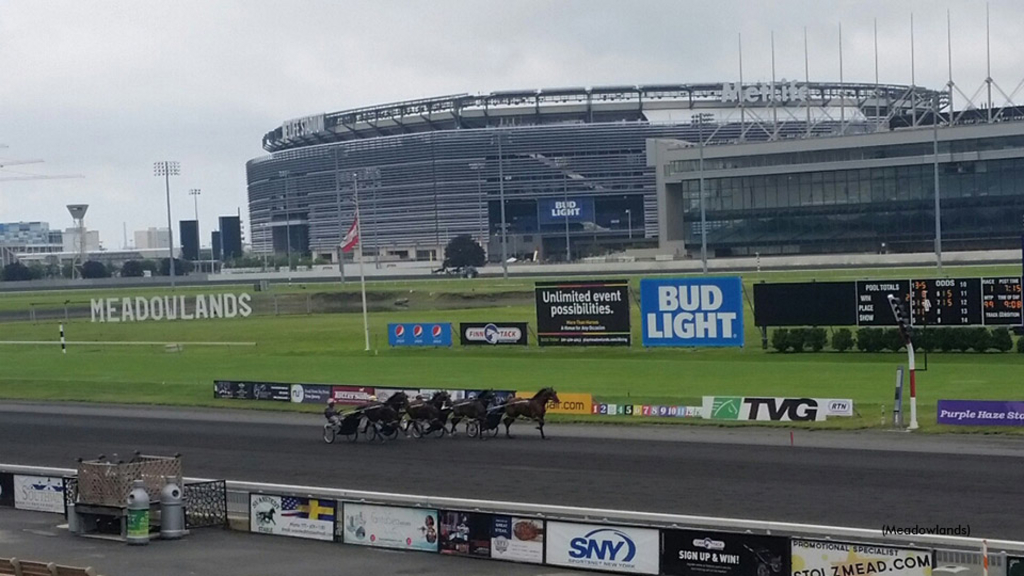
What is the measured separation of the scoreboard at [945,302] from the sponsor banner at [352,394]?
20.9 meters

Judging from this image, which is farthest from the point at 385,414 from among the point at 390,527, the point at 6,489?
the point at 390,527

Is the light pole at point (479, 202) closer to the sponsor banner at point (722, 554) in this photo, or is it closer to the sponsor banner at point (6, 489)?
the sponsor banner at point (6, 489)

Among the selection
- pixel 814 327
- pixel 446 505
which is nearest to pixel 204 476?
pixel 446 505

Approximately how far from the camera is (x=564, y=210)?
179250 mm

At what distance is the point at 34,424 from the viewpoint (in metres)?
43.3

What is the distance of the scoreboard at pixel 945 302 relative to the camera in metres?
49.7

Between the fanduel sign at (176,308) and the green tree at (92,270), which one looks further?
the green tree at (92,270)

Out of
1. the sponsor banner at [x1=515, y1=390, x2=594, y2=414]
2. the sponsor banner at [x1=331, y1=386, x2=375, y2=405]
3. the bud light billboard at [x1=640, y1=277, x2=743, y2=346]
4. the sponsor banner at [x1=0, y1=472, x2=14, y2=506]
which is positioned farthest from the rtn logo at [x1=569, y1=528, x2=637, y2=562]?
the bud light billboard at [x1=640, y1=277, x2=743, y2=346]

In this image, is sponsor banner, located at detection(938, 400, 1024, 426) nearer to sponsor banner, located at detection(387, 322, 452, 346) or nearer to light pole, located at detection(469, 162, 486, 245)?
sponsor banner, located at detection(387, 322, 452, 346)

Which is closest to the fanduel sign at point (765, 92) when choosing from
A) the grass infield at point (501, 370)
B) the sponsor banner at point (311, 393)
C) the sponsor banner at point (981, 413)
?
the grass infield at point (501, 370)

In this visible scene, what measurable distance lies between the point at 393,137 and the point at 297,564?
6811 inches

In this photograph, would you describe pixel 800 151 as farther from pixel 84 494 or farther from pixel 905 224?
pixel 84 494

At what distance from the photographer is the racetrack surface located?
944 inches

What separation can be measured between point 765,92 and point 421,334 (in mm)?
115290
